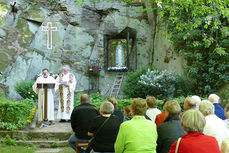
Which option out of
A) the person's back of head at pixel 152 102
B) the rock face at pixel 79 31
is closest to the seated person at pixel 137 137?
the person's back of head at pixel 152 102

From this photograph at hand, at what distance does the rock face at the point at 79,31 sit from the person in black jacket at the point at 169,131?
11.9 meters

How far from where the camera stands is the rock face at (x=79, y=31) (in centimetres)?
1606

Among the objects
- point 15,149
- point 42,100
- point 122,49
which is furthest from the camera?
point 122,49

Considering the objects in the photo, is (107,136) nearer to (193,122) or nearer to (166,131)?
(166,131)

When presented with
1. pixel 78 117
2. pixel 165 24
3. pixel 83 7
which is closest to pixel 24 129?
pixel 78 117

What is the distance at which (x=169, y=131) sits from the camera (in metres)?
3.90

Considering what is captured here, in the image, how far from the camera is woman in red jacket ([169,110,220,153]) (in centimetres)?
285

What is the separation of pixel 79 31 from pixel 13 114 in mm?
9250

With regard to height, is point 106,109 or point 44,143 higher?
point 106,109

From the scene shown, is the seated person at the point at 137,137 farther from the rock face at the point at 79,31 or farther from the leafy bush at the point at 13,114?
the rock face at the point at 79,31

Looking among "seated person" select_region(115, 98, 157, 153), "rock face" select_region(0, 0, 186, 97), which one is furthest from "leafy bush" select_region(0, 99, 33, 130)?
"rock face" select_region(0, 0, 186, 97)

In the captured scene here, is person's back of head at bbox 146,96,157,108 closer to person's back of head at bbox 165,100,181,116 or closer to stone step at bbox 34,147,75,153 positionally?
person's back of head at bbox 165,100,181,116

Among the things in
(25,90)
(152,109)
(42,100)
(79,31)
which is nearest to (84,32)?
(79,31)

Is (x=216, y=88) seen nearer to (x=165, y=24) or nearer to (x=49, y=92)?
(x=165, y=24)
